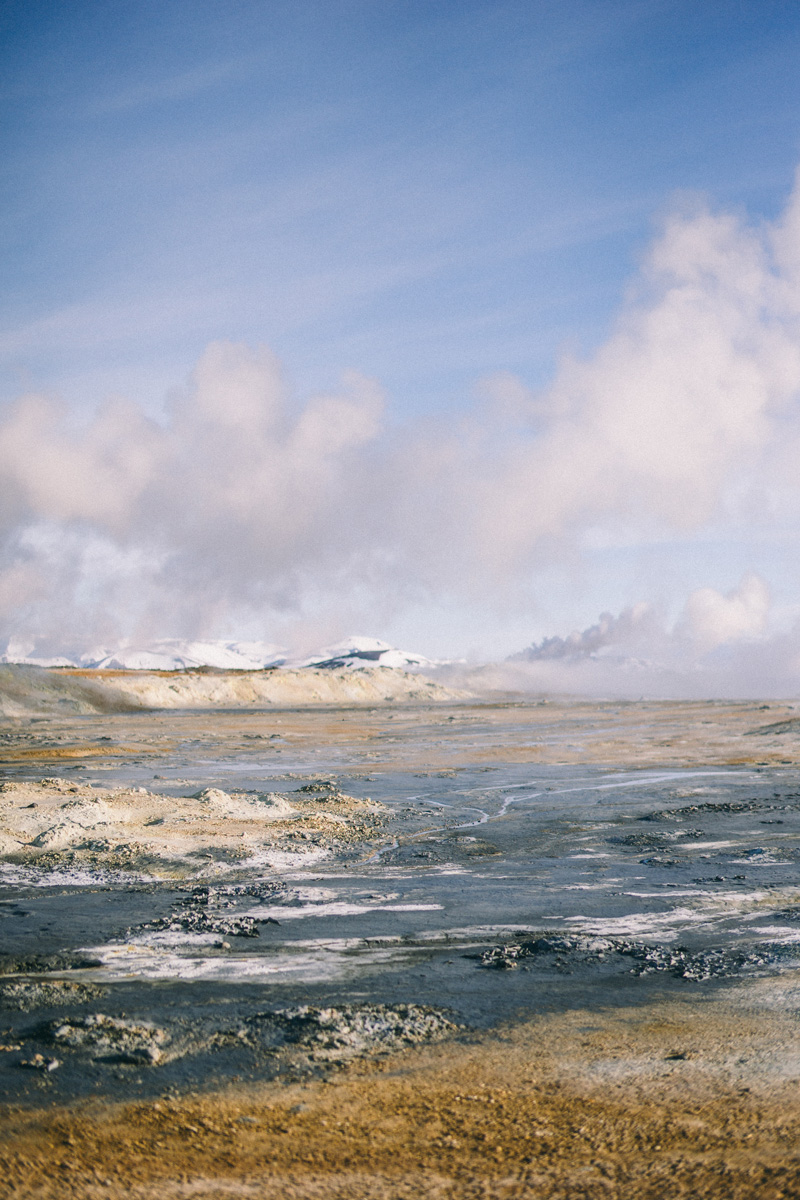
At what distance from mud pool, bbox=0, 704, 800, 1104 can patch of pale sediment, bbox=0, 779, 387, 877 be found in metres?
0.10

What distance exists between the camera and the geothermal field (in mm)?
4777

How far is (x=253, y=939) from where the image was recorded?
29.9 ft

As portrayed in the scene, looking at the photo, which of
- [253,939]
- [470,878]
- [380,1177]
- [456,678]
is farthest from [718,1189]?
[456,678]

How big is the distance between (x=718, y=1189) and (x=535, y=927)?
524 centimetres

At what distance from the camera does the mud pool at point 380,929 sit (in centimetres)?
647

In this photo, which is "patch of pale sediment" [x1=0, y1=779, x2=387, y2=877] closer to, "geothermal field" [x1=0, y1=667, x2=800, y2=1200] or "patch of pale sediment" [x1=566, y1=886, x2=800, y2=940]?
"geothermal field" [x1=0, y1=667, x2=800, y2=1200]

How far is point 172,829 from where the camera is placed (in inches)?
592

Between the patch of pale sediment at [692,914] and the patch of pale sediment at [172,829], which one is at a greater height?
the patch of pale sediment at [172,829]

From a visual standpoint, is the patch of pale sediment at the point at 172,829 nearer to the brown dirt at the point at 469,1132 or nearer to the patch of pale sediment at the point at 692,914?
the patch of pale sediment at the point at 692,914

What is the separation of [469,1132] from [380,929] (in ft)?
15.0

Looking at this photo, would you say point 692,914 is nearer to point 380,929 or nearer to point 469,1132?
point 380,929

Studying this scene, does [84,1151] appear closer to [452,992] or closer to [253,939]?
[452,992]

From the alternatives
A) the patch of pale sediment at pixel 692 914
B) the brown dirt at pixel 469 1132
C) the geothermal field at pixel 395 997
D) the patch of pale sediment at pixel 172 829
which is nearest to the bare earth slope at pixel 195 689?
the patch of pale sediment at pixel 172 829

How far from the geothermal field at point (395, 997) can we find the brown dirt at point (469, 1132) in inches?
0.8
